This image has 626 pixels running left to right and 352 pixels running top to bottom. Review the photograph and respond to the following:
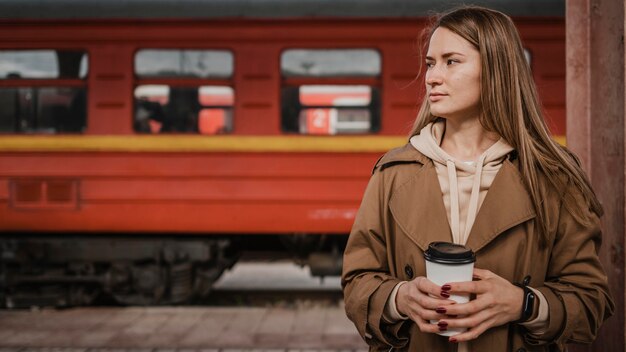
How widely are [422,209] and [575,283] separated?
1.38 ft

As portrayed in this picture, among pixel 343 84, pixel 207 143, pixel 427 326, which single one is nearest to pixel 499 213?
pixel 427 326

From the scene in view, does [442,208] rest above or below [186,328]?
above

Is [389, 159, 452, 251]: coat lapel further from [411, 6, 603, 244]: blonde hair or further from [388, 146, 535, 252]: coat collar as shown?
[411, 6, 603, 244]: blonde hair

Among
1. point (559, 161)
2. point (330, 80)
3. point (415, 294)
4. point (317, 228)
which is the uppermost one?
point (330, 80)

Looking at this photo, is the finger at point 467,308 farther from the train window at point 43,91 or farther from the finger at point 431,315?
the train window at point 43,91

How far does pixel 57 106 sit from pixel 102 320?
208cm

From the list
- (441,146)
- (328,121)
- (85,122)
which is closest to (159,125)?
(85,122)

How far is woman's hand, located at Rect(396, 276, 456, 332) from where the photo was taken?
1.50 meters

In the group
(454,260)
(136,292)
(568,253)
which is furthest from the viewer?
(136,292)

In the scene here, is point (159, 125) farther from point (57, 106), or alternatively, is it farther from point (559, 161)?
point (559, 161)

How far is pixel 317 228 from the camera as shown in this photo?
6.16 meters

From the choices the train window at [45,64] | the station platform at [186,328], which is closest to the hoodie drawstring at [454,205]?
the station platform at [186,328]

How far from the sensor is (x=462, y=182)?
5.71 feet

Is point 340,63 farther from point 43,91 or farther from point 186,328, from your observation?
point 43,91
